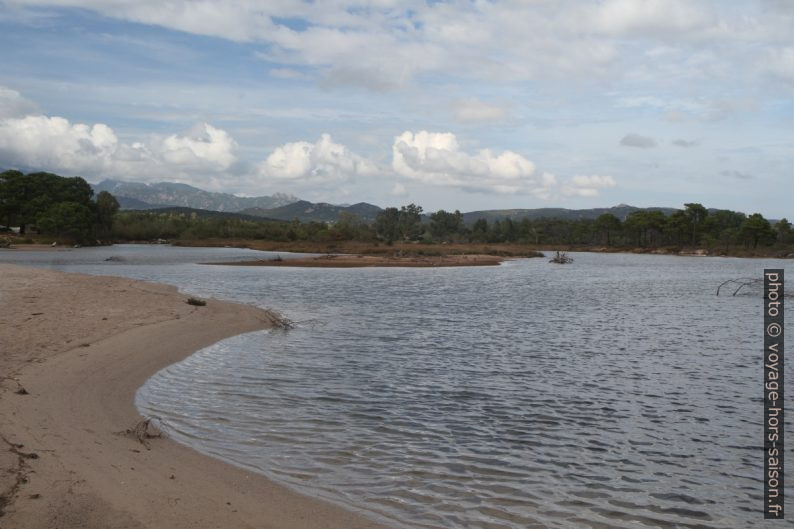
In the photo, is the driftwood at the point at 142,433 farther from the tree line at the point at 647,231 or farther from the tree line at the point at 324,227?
the tree line at the point at 647,231

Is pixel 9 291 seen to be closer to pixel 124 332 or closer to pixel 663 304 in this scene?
pixel 124 332

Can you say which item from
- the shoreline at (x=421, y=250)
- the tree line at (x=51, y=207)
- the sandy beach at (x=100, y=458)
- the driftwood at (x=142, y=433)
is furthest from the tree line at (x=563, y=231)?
the driftwood at (x=142, y=433)

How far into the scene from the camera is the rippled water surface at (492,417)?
8.45m

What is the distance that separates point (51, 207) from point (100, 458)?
132359 mm

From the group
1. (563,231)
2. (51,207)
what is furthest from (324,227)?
(563,231)

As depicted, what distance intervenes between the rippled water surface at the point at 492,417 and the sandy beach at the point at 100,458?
0.65 metres

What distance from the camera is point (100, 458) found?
862 centimetres

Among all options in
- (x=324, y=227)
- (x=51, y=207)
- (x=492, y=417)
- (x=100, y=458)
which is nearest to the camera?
(x=100, y=458)

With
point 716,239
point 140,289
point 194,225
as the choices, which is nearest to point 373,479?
point 140,289

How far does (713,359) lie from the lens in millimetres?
19203

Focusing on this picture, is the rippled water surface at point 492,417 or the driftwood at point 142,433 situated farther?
the driftwood at point 142,433

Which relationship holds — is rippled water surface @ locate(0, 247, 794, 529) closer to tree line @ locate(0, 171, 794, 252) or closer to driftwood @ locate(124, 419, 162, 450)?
driftwood @ locate(124, 419, 162, 450)

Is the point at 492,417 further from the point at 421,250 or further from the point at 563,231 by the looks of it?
the point at 563,231

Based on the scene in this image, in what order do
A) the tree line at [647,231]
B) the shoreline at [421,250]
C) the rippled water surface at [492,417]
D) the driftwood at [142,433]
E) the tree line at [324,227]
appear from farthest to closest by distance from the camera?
the tree line at [647,231] → the tree line at [324,227] → the shoreline at [421,250] → the driftwood at [142,433] → the rippled water surface at [492,417]
